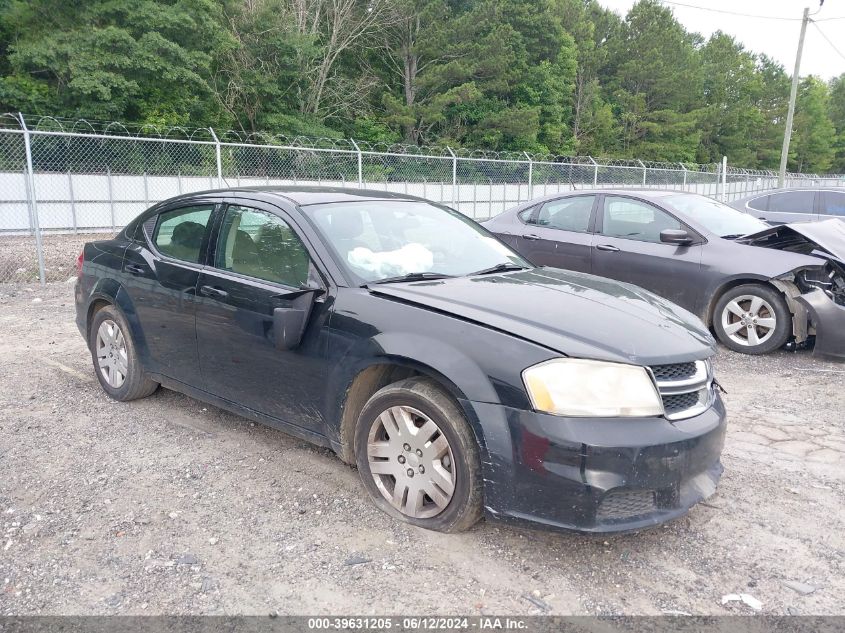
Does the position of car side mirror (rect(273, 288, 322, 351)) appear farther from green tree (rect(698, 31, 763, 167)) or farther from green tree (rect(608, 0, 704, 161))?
green tree (rect(698, 31, 763, 167))

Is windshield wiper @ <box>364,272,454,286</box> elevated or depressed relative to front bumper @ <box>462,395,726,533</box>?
elevated

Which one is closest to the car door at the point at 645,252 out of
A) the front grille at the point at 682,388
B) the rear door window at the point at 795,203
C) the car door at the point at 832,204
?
the front grille at the point at 682,388

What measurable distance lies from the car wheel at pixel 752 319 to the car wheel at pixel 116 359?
5156 millimetres

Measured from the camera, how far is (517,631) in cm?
238

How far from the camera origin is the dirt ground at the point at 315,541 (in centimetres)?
257

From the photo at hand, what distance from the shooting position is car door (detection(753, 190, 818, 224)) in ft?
38.4

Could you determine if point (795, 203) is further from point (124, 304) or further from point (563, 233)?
point (124, 304)

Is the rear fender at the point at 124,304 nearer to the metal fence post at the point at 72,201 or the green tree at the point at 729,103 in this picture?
the metal fence post at the point at 72,201

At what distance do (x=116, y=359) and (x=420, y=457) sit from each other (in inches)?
111

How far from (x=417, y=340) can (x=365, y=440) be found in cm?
59

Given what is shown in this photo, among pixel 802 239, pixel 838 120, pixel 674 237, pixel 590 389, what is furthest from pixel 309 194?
pixel 838 120

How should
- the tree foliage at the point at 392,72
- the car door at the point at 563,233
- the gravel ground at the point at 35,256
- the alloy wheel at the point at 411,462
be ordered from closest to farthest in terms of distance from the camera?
the alloy wheel at the point at 411,462
the car door at the point at 563,233
the gravel ground at the point at 35,256
the tree foliage at the point at 392,72

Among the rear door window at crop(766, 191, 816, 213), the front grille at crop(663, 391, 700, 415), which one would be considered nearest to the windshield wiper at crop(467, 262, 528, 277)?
the front grille at crop(663, 391, 700, 415)

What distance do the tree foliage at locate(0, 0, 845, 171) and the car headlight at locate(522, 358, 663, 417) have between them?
22.8 meters
